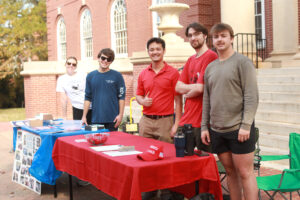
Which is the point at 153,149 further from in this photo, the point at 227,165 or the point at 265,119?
the point at 265,119

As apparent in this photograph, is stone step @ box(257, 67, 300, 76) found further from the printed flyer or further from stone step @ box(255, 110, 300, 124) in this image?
the printed flyer

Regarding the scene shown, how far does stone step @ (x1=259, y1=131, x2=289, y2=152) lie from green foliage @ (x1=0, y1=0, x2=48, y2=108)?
23468 mm

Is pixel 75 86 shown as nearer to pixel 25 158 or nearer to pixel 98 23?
pixel 25 158

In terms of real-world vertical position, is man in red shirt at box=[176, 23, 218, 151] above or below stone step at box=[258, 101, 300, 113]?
above

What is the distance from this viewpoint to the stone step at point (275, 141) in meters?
7.60

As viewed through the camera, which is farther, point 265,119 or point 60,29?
point 60,29

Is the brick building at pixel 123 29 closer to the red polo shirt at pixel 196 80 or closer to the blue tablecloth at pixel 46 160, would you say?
the blue tablecloth at pixel 46 160

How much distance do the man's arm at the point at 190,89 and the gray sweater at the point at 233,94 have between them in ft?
1.00

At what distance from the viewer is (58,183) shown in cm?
681

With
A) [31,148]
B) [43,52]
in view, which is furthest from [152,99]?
[43,52]

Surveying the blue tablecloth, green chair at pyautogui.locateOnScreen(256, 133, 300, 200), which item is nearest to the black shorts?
green chair at pyautogui.locateOnScreen(256, 133, 300, 200)

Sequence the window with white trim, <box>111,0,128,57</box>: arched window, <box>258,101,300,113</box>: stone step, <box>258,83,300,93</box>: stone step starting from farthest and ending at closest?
<box>111,0,128,57</box>: arched window → the window with white trim → <box>258,83,300,93</box>: stone step → <box>258,101,300,113</box>: stone step

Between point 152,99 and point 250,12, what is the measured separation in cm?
783

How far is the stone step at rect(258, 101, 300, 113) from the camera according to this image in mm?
8406
